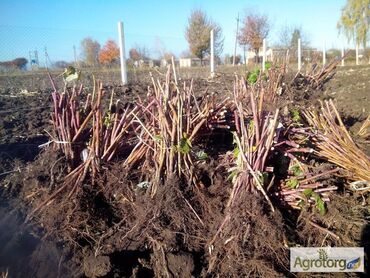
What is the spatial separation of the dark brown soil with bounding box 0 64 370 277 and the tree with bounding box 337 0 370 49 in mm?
32420

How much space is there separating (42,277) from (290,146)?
2323 mm

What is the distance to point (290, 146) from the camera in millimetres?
3197

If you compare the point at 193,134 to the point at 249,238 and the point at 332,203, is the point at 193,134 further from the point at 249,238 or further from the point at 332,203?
the point at 332,203

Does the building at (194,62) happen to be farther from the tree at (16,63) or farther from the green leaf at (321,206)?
the green leaf at (321,206)

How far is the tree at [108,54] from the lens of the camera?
1214 cm

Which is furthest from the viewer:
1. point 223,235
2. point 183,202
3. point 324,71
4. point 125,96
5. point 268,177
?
point 324,71

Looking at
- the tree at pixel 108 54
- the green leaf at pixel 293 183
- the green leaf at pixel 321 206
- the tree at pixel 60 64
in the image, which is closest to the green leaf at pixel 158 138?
the green leaf at pixel 293 183

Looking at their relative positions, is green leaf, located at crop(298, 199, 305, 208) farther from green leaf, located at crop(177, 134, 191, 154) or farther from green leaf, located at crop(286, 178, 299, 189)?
green leaf, located at crop(177, 134, 191, 154)

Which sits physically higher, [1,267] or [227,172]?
[227,172]

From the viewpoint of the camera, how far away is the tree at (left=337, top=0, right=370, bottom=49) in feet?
101

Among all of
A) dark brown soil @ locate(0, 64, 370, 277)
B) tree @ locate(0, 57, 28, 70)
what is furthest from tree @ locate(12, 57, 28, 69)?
dark brown soil @ locate(0, 64, 370, 277)

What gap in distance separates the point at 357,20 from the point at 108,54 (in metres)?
26.9

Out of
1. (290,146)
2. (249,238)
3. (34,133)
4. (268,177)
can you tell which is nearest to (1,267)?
(249,238)

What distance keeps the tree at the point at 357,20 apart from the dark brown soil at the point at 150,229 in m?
32.4
